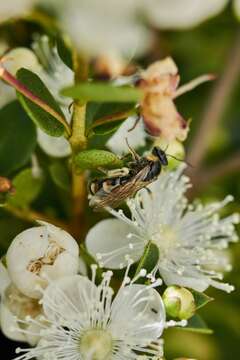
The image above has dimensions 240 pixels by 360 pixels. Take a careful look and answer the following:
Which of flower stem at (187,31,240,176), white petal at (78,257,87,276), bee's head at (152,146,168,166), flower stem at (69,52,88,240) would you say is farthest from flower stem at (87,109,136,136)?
flower stem at (187,31,240,176)

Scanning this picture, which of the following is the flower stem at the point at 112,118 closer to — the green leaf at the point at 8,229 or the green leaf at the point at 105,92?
the green leaf at the point at 105,92

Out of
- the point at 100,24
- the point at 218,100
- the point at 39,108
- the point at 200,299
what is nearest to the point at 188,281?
the point at 200,299

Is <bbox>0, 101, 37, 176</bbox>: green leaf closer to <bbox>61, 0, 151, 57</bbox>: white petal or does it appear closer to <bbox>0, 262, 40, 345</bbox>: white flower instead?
<bbox>0, 262, 40, 345</bbox>: white flower

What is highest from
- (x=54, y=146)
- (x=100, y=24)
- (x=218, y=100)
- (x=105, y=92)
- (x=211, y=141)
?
(x=100, y=24)

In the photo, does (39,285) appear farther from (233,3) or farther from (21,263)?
(233,3)

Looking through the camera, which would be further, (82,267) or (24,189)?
(24,189)

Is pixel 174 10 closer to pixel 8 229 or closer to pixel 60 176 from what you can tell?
pixel 60 176
